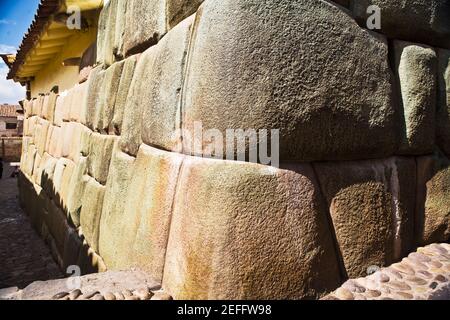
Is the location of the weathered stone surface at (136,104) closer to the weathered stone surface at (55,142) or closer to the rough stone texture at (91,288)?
the rough stone texture at (91,288)

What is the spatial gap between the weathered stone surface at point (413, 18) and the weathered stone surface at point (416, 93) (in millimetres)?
61

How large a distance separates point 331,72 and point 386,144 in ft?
1.39

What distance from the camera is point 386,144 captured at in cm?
155

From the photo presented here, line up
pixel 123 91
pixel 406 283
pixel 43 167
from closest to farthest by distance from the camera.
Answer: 1. pixel 406 283
2. pixel 123 91
3. pixel 43 167

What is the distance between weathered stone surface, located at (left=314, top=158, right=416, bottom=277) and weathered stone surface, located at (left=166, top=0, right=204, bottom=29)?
2.77ft

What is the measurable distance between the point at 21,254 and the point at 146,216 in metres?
3.49

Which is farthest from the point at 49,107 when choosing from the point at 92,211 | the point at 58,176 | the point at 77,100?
the point at 92,211

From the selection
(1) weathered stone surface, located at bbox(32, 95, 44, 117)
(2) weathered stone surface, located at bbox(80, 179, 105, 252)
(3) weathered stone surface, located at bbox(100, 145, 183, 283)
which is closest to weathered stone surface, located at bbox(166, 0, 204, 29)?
(3) weathered stone surface, located at bbox(100, 145, 183, 283)

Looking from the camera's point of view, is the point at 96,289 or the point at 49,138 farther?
the point at 49,138

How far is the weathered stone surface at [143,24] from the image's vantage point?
1.86 metres

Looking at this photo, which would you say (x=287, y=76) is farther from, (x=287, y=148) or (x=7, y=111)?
(x=7, y=111)

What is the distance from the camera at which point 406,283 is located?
1370mm

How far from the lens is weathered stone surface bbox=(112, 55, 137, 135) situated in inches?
91.5

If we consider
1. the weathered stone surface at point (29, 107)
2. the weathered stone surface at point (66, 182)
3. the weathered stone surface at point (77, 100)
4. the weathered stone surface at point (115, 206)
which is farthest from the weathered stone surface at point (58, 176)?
the weathered stone surface at point (29, 107)
